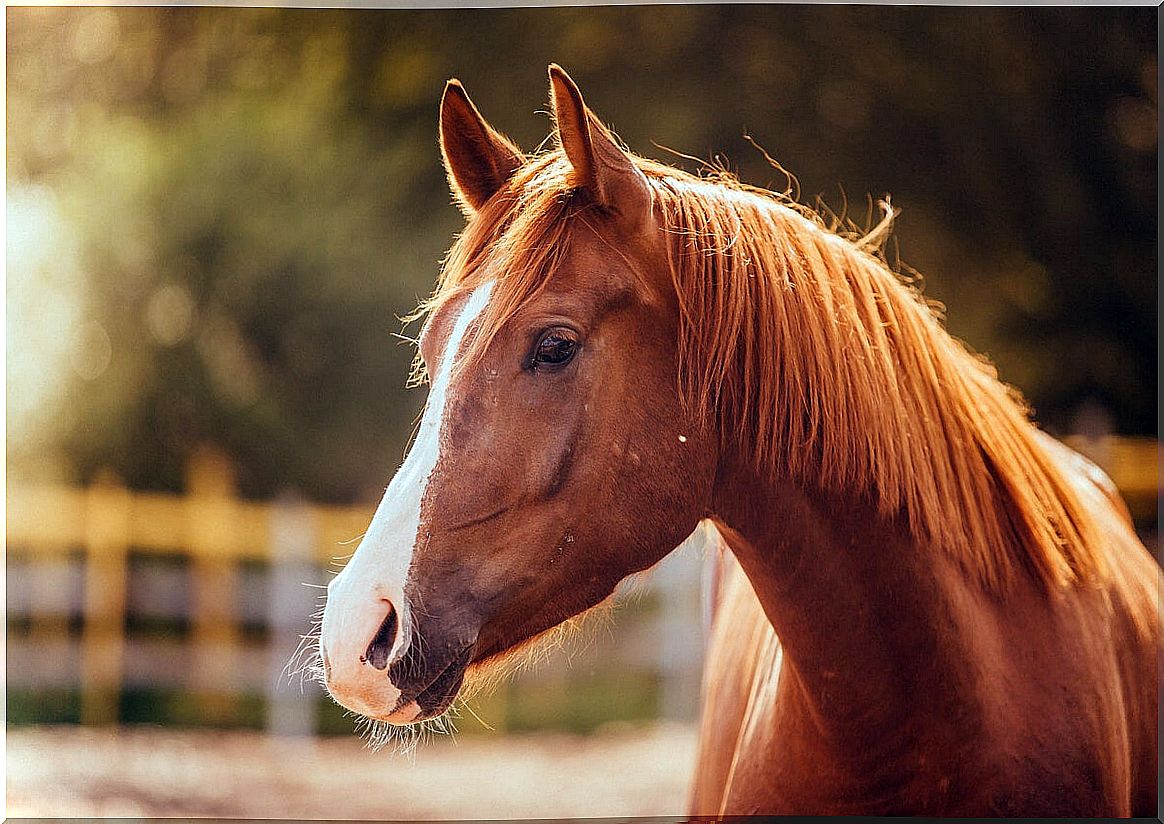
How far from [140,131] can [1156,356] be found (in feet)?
8.17

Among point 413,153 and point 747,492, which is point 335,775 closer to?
point 413,153

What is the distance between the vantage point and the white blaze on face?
114 centimetres

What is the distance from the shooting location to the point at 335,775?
3.50 metres

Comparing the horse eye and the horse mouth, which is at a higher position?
the horse eye

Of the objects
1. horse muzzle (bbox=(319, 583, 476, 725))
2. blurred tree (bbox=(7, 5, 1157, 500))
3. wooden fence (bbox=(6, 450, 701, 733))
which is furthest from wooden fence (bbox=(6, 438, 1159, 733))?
horse muzzle (bbox=(319, 583, 476, 725))

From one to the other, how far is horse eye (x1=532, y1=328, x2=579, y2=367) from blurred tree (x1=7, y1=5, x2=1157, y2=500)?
131 cm

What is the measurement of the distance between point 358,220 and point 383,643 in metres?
1.86

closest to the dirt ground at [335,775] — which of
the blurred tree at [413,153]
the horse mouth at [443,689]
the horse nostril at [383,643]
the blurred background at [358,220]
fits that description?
the blurred background at [358,220]

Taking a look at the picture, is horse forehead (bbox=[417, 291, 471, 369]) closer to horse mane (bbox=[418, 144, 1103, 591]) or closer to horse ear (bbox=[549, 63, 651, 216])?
horse mane (bbox=[418, 144, 1103, 591])

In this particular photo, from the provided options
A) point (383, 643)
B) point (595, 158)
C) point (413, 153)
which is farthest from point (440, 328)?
point (413, 153)

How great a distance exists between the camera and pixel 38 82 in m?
2.29

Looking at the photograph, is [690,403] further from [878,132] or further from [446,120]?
[878,132]

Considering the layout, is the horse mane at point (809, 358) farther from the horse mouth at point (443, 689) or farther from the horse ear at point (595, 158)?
the horse mouth at point (443, 689)

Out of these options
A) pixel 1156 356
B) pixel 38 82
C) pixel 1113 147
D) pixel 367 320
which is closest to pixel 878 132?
pixel 1113 147
